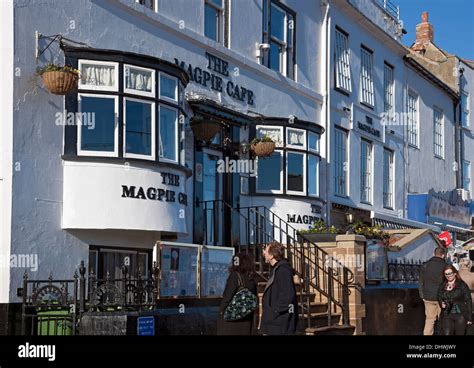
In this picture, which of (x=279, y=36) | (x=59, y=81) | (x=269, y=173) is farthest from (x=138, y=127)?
(x=279, y=36)

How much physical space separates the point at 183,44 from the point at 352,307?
5523mm

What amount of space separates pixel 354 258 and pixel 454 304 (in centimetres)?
307

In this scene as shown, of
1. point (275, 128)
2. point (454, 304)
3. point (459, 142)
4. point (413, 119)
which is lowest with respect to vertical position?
point (454, 304)

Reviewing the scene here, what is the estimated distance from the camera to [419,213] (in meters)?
24.5

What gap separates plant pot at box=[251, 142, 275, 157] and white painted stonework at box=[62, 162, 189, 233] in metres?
4.02

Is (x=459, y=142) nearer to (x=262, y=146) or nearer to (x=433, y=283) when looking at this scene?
(x=262, y=146)

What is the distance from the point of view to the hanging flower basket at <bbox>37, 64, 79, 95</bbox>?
416 inches

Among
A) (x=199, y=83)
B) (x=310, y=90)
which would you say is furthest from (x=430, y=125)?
(x=199, y=83)

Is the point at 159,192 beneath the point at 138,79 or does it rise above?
beneath

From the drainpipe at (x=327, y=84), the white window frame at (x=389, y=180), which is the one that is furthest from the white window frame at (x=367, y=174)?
the drainpipe at (x=327, y=84)

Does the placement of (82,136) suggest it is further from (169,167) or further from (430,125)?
(430,125)

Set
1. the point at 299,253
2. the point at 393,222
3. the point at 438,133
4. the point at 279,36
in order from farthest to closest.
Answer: the point at 438,133 → the point at 393,222 → the point at 279,36 → the point at 299,253

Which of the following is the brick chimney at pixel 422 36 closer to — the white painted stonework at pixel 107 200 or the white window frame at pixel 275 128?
the white window frame at pixel 275 128

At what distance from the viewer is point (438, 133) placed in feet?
89.0
